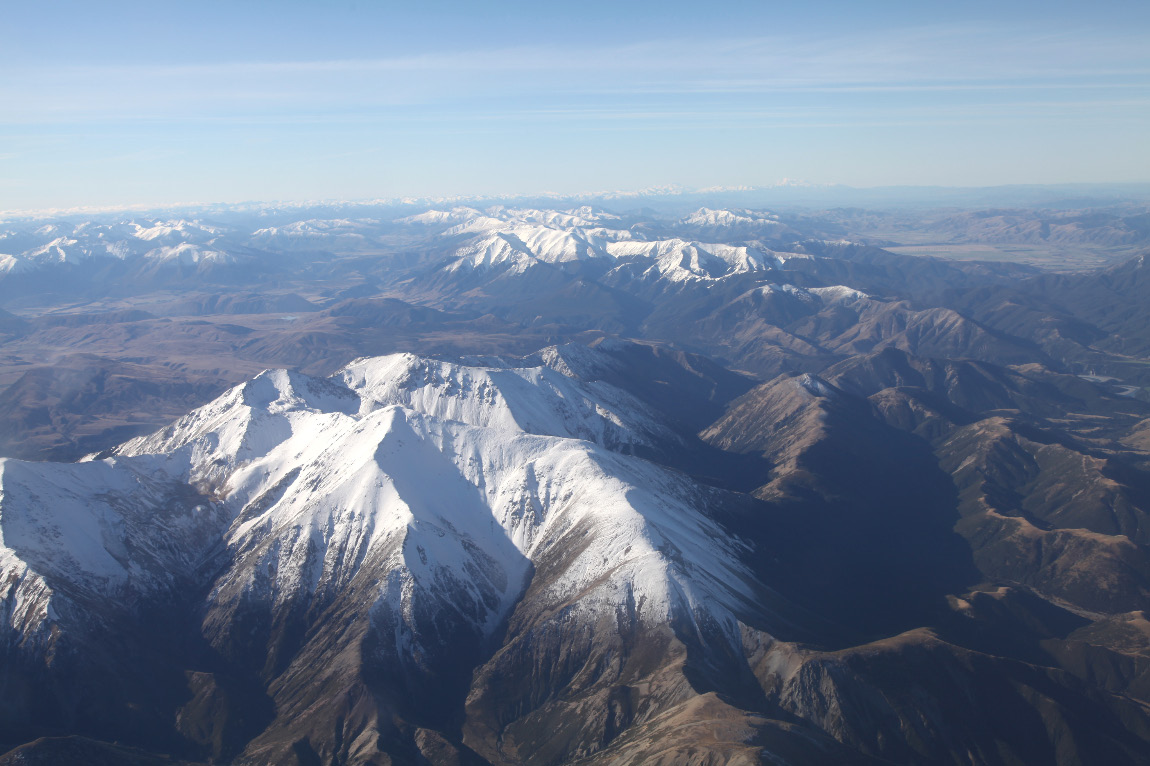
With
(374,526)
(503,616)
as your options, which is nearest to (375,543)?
(374,526)

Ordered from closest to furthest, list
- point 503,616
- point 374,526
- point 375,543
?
point 503,616
point 375,543
point 374,526

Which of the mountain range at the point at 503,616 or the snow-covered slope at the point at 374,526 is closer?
the mountain range at the point at 503,616

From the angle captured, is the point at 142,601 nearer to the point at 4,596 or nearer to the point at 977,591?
the point at 4,596

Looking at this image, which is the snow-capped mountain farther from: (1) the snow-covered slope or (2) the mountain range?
(2) the mountain range

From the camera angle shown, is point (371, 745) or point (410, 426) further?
point (410, 426)

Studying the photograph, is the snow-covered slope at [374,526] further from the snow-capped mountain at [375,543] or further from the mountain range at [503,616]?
the mountain range at [503,616]

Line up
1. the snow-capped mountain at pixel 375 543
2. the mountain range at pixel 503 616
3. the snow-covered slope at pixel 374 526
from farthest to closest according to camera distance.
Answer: the snow-covered slope at pixel 374 526 → the snow-capped mountain at pixel 375 543 → the mountain range at pixel 503 616

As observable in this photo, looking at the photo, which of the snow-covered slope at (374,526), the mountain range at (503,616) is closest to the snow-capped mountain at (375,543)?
the snow-covered slope at (374,526)

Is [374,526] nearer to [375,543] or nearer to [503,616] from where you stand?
[375,543]

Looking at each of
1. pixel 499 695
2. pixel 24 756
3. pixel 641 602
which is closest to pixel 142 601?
pixel 24 756

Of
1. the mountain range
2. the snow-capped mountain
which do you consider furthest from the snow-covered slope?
the mountain range

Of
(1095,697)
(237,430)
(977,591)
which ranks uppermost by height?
(237,430)
